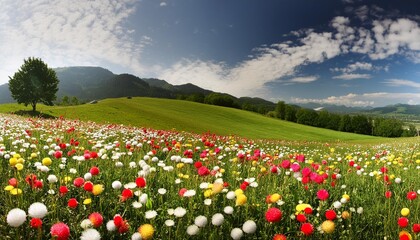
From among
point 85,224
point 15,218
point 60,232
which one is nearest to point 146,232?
point 85,224

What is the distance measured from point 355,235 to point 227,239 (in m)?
1.47

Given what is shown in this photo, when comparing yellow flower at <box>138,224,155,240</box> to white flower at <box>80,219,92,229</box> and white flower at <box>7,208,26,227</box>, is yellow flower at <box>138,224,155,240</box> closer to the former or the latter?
white flower at <box>80,219,92,229</box>

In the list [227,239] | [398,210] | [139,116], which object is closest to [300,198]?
[398,210]

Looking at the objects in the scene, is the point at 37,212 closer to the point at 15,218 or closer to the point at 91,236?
the point at 15,218

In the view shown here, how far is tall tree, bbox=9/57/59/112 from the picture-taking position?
5653 cm

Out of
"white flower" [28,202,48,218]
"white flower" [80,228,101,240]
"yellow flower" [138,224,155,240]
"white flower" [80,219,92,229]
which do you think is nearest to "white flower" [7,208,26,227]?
"white flower" [28,202,48,218]

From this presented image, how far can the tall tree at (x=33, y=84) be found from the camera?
Answer: 5653 cm

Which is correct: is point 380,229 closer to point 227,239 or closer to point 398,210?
point 398,210

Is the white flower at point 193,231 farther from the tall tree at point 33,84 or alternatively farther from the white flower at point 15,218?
the tall tree at point 33,84

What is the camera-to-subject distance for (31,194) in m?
3.30

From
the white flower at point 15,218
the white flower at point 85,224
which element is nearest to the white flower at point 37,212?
the white flower at point 15,218

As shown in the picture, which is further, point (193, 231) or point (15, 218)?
point (193, 231)

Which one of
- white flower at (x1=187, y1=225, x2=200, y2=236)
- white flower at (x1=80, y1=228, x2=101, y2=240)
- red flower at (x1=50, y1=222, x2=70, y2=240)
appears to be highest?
red flower at (x1=50, y1=222, x2=70, y2=240)

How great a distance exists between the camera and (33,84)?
2271 inches
